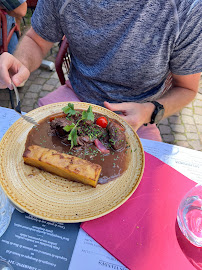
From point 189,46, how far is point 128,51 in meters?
0.47

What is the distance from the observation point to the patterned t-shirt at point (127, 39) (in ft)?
5.68

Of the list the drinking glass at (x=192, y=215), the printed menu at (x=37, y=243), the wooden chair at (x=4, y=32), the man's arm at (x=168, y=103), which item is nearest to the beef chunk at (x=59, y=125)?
the man's arm at (x=168, y=103)

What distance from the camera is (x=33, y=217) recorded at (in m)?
1.36

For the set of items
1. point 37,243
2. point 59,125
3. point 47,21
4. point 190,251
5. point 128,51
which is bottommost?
point 190,251

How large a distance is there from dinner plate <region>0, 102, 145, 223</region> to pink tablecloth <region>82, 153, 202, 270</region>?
0.09m

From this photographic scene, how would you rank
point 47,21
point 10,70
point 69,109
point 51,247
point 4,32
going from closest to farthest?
1. point 51,247
2. point 69,109
3. point 10,70
4. point 47,21
5. point 4,32

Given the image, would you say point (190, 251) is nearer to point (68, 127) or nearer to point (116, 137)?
point (116, 137)

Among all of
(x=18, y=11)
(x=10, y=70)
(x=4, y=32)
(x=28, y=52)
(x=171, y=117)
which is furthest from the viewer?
(x=171, y=117)

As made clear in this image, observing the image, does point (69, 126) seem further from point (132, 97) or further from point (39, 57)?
point (39, 57)

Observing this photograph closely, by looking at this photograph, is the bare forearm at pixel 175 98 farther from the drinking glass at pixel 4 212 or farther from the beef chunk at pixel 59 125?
the drinking glass at pixel 4 212

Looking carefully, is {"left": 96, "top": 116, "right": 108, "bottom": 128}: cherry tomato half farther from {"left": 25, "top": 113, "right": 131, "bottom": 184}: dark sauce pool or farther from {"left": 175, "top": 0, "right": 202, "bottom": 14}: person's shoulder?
{"left": 175, "top": 0, "right": 202, "bottom": 14}: person's shoulder

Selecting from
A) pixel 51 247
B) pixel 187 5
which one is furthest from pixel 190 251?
pixel 187 5

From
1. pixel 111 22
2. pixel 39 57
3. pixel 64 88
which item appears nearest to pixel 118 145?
pixel 111 22

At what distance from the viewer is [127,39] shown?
1.87 m
